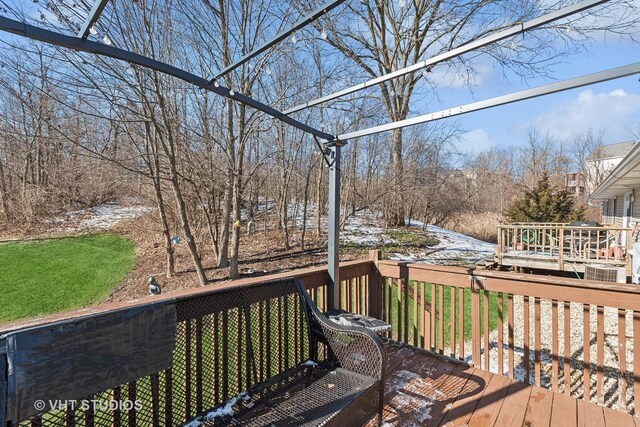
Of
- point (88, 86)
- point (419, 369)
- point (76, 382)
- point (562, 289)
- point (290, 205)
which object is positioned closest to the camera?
point (76, 382)

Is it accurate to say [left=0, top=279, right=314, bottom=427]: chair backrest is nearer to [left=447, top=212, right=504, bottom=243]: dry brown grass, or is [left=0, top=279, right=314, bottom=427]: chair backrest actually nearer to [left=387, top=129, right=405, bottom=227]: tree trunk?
[left=387, top=129, right=405, bottom=227]: tree trunk

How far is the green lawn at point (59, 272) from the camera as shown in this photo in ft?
20.3

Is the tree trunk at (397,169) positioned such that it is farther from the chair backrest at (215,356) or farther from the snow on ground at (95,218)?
the snow on ground at (95,218)

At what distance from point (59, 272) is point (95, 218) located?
19.8ft

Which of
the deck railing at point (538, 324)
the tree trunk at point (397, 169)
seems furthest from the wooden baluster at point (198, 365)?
the tree trunk at point (397, 169)

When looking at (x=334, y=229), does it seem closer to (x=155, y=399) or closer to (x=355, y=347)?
(x=355, y=347)

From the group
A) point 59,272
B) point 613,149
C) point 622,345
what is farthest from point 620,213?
point 59,272

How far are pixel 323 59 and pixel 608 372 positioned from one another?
8.10 m

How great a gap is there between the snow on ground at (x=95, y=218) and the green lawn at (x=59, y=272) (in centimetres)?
127

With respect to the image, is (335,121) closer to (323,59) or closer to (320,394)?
(323,59)

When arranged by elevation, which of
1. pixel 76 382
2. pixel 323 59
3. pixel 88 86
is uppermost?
pixel 323 59

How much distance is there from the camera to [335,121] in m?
9.35

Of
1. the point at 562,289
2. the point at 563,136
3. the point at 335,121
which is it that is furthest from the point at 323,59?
the point at 563,136

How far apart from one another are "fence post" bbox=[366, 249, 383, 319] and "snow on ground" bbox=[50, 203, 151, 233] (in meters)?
10.1
